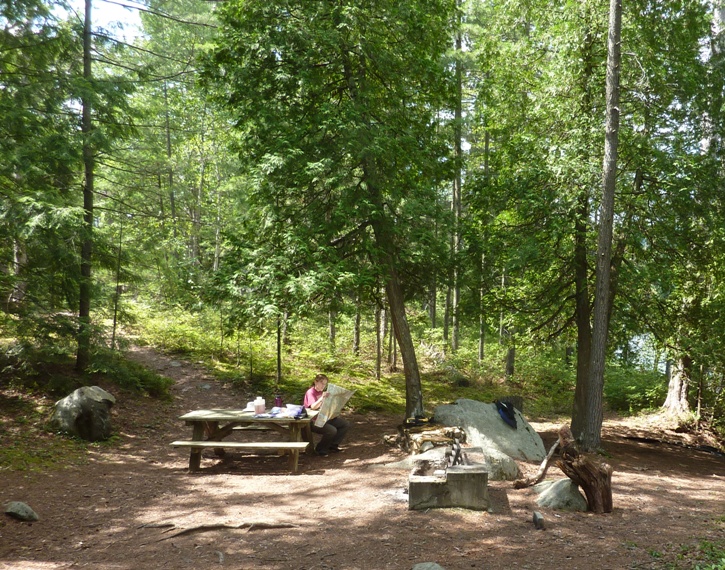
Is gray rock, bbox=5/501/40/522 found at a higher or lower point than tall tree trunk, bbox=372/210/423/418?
lower

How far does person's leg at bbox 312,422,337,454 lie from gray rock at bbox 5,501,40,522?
14.5 feet

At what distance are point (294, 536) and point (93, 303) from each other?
8.22m

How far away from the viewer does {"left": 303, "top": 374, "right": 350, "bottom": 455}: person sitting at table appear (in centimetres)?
945

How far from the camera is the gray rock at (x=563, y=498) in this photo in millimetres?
6703

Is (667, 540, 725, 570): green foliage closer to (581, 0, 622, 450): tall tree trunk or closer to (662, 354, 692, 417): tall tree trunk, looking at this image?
(581, 0, 622, 450): tall tree trunk

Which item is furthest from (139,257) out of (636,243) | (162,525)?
(636,243)

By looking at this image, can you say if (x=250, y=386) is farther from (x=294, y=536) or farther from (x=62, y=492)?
(x=294, y=536)

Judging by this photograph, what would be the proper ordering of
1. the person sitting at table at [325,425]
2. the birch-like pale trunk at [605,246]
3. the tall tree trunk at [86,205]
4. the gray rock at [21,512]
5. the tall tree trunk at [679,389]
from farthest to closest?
the tall tree trunk at [679,389]
the tall tree trunk at [86,205]
the birch-like pale trunk at [605,246]
the person sitting at table at [325,425]
the gray rock at [21,512]

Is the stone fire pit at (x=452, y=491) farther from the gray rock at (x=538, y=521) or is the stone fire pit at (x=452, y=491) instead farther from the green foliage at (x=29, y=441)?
the green foliage at (x=29, y=441)

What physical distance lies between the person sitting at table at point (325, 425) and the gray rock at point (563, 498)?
3829 millimetres

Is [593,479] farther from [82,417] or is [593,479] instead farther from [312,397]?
[82,417]

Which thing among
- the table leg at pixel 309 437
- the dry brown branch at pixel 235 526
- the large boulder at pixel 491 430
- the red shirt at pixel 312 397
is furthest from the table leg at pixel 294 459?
the large boulder at pixel 491 430

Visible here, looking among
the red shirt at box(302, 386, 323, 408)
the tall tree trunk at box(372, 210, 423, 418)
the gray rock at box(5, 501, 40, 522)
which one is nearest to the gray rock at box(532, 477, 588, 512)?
the red shirt at box(302, 386, 323, 408)

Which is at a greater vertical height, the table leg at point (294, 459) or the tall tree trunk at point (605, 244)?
the tall tree trunk at point (605, 244)
